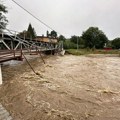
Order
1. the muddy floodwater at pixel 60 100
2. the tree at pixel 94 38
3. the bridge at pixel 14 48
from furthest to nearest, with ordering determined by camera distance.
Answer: the tree at pixel 94 38
the bridge at pixel 14 48
the muddy floodwater at pixel 60 100

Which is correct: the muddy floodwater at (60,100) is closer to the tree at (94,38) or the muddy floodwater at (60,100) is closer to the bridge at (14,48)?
the bridge at (14,48)

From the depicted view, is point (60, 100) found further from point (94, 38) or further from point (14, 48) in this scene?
point (94, 38)

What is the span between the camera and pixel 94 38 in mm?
59625

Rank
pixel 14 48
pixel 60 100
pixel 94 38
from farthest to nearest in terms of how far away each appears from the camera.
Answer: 1. pixel 94 38
2. pixel 14 48
3. pixel 60 100

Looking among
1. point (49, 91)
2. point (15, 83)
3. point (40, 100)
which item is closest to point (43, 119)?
point (40, 100)

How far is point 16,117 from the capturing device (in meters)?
6.66

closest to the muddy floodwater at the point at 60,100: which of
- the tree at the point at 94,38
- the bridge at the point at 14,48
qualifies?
the bridge at the point at 14,48

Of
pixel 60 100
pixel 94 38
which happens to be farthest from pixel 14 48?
pixel 94 38

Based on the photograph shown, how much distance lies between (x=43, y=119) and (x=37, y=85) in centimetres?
434

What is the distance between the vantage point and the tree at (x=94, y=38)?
196ft

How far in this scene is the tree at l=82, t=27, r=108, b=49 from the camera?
2357 inches

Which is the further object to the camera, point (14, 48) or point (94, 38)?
point (94, 38)

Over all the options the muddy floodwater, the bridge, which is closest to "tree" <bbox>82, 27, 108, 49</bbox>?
the bridge

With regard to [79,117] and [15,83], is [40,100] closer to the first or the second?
[79,117]
